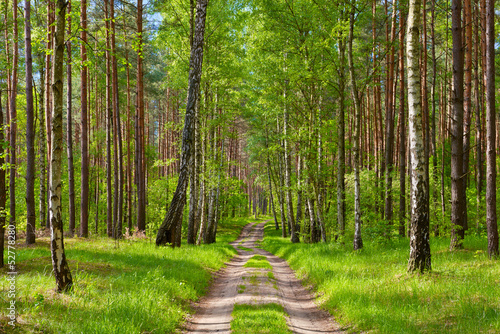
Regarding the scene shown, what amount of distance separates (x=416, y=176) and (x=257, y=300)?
170 inches

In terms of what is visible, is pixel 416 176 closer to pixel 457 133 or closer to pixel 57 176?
pixel 457 133

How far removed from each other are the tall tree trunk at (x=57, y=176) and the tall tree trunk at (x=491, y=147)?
912cm

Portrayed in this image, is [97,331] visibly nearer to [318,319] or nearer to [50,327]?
[50,327]

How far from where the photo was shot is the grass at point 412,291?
15.7ft

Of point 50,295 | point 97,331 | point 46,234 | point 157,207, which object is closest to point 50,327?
point 97,331

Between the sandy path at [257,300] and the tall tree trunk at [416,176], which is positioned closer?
the sandy path at [257,300]

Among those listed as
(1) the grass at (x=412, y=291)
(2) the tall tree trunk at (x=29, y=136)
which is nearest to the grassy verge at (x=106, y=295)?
(2) the tall tree trunk at (x=29, y=136)

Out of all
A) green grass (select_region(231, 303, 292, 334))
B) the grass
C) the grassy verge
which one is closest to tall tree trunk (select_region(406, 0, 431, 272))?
the grass

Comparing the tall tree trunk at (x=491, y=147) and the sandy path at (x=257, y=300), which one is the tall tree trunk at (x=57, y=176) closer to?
the sandy path at (x=257, y=300)

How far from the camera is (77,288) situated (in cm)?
595

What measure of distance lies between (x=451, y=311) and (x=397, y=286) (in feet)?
5.04

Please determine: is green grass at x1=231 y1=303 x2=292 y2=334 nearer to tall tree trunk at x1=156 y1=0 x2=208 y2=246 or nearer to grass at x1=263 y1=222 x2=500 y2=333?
grass at x1=263 y1=222 x2=500 y2=333

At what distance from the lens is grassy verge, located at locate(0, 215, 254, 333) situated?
4.53m

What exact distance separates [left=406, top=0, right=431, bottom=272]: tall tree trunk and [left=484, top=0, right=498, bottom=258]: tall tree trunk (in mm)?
1981
